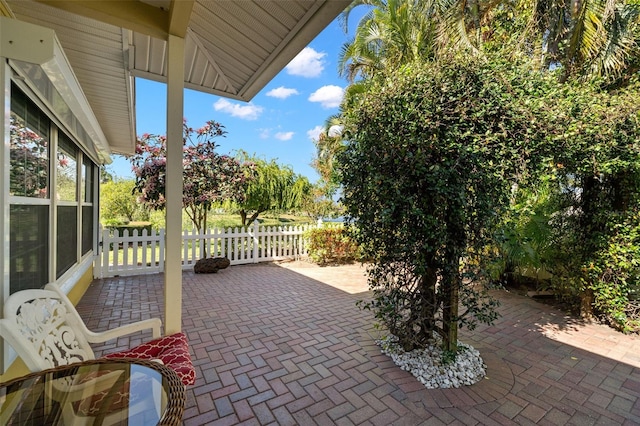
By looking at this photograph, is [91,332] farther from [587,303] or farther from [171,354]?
[587,303]

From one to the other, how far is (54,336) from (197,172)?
553cm

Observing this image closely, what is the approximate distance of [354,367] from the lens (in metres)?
2.62

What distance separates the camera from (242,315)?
3803 mm

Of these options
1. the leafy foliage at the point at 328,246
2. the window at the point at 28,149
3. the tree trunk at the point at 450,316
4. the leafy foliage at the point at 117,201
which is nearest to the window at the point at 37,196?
the window at the point at 28,149

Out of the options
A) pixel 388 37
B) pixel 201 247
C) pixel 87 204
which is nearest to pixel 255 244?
pixel 201 247

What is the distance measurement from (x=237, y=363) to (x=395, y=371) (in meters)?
1.45

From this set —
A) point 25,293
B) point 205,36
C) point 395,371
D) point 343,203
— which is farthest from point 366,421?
point 205,36

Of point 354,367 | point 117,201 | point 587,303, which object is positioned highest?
point 117,201

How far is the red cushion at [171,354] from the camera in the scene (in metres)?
1.73

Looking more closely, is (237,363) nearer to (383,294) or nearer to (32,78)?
(383,294)

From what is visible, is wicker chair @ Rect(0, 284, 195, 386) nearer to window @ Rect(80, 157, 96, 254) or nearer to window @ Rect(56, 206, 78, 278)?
window @ Rect(56, 206, 78, 278)

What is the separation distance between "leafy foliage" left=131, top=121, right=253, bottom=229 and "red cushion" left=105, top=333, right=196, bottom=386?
495 centimetres

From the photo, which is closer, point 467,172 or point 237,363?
point 467,172

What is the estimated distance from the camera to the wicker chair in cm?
140
